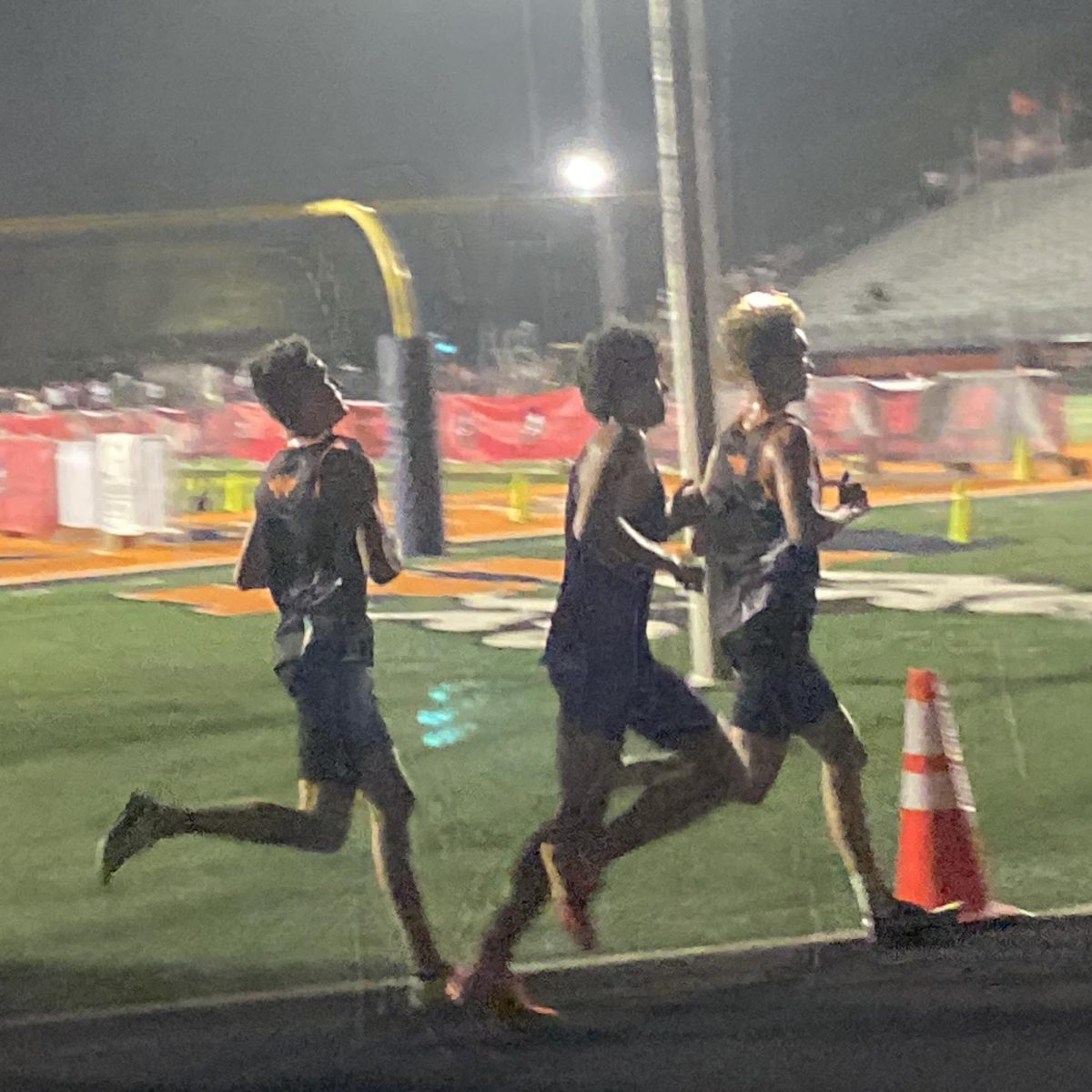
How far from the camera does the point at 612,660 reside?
4160 millimetres

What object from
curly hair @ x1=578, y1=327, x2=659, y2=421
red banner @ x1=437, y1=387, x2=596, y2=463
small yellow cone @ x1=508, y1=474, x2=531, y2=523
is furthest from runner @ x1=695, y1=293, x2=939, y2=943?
red banner @ x1=437, y1=387, x2=596, y2=463

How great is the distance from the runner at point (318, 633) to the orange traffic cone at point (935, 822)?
1425 millimetres

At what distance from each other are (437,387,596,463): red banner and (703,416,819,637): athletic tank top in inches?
381

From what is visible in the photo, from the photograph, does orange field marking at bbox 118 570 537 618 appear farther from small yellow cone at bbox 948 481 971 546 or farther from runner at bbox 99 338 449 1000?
runner at bbox 99 338 449 1000

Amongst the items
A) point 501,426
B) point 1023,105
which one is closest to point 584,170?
point 1023,105

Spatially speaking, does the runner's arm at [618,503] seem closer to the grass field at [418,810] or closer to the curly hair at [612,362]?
the curly hair at [612,362]

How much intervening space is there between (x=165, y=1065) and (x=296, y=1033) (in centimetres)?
34

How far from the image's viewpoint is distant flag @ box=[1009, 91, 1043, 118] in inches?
560

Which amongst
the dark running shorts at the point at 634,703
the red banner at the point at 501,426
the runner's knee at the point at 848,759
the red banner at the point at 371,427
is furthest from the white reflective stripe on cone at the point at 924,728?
the red banner at the point at 501,426

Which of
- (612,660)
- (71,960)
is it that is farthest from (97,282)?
(612,660)

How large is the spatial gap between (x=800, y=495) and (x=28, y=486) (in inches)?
436

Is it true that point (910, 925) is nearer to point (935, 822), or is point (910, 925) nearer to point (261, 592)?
point (935, 822)

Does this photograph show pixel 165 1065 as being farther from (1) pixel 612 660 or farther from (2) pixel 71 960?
(1) pixel 612 660

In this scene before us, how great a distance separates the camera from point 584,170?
6.43 meters
